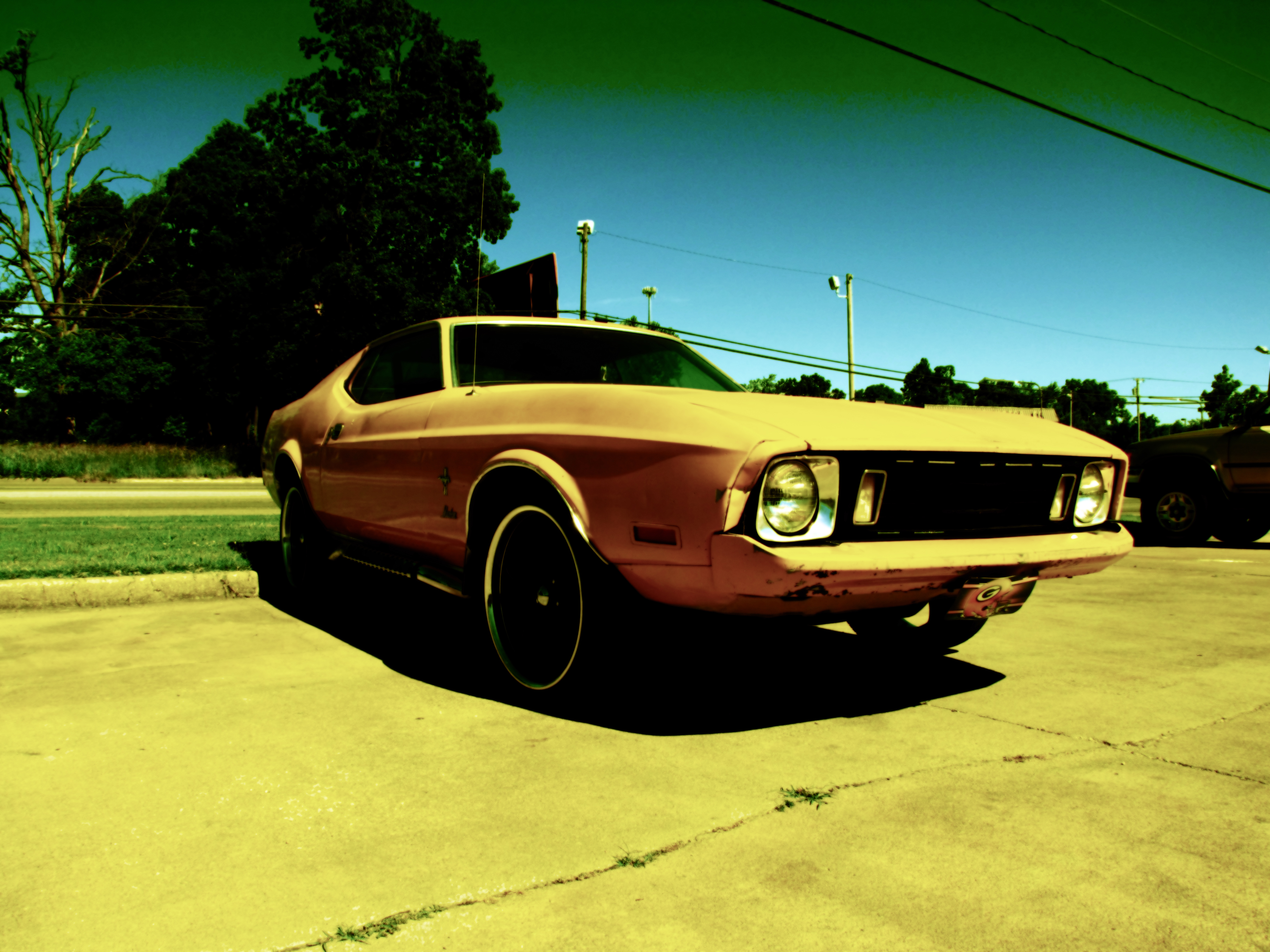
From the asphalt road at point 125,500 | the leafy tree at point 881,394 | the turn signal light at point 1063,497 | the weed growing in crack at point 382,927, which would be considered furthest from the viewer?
the leafy tree at point 881,394

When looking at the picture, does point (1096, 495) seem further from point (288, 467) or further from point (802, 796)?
point (288, 467)

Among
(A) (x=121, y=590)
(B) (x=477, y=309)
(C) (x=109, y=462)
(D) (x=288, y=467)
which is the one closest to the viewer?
(B) (x=477, y=309)

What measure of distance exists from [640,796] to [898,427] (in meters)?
1.37

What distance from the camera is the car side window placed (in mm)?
3943

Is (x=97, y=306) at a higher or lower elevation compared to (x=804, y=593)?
higher

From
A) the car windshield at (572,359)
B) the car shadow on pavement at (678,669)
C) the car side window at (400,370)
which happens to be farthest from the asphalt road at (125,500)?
the car windshield at (572,359)

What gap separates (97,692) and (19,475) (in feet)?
78.0

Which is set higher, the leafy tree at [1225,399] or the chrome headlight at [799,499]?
the leafy tree at [1225,399]

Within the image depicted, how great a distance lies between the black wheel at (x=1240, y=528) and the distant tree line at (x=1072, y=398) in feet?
144

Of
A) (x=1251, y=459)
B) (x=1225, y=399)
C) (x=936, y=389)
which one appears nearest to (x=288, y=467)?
(x=1251, y=459)

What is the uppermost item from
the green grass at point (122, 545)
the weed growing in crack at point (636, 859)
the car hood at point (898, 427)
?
the car hood at point (898, 427)

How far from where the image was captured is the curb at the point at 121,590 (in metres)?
4.52

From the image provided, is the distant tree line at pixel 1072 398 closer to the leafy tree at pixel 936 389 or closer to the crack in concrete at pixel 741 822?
the leafy tree at pixel 936 389

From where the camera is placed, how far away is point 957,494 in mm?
2693
